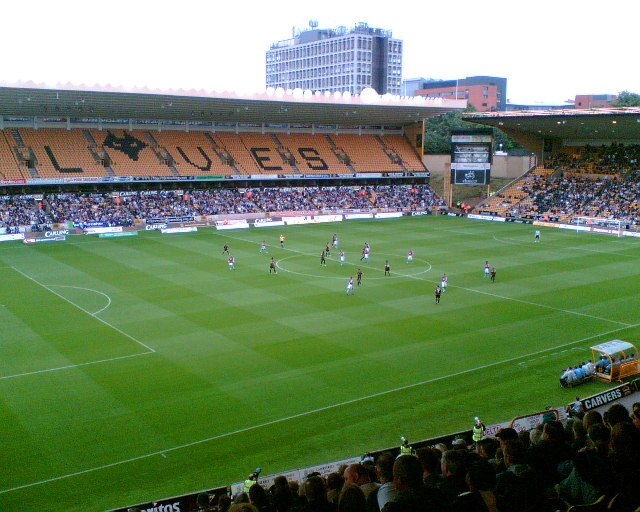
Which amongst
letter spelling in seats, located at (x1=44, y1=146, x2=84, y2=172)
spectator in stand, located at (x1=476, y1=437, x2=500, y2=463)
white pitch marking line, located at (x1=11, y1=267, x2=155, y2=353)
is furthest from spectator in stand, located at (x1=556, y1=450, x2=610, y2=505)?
letter spelling in seats, located at (x1=44, y1=146, x2=84, y2=172)

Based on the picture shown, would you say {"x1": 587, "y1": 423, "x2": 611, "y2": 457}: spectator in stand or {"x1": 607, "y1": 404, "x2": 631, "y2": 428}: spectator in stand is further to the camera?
{"x1": 607, "y1": 404, "x2": 631, "y2": 428}: spectator in stand

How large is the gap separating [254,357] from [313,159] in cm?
5894

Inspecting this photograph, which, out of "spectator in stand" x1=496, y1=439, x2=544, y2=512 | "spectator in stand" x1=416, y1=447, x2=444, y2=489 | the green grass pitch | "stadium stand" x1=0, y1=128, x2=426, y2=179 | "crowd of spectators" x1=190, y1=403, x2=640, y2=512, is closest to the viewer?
"crowd of spectators" x1=190, y1=403, x2=640, y2=512

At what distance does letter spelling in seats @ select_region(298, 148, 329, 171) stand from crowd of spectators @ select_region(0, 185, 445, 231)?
2724 mm

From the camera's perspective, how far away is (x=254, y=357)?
2547 centimetres

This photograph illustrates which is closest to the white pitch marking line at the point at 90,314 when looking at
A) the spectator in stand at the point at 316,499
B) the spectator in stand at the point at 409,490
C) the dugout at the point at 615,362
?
the dugout at the point at 615,362

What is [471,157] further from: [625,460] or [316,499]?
[316,499]

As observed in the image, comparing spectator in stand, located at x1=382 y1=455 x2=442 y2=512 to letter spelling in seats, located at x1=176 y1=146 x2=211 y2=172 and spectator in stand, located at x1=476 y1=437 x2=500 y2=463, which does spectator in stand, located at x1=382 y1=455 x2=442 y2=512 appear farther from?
letter spelling in seats, located at x1=176 y1=146 x2=211 y2=172

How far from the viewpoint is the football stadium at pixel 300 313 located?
38.4 ft

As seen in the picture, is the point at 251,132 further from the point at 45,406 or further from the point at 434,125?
the point at 45,406

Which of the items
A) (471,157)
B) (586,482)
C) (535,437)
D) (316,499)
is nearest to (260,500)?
(316,499)

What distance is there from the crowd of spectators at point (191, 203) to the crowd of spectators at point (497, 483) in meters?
57.2

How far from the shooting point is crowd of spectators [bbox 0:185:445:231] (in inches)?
2451

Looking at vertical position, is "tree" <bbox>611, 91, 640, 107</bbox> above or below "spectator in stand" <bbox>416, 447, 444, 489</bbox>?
above
